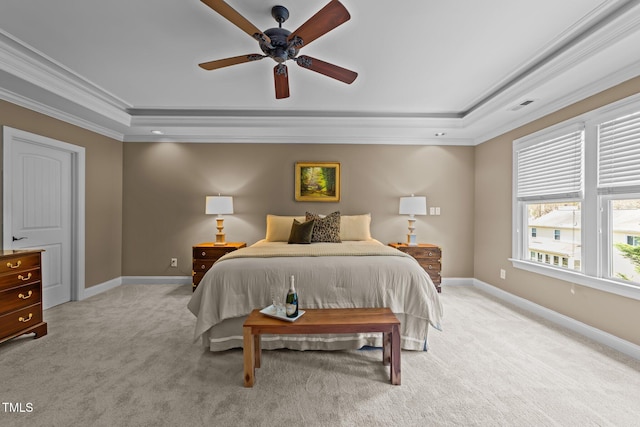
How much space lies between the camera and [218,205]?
433 centimetres

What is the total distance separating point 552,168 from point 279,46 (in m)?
3.13

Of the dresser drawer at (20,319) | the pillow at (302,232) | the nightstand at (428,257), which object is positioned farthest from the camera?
the nightstand at (428,257)

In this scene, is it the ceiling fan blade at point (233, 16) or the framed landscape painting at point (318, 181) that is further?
the framed landscape painting at point (318, 181)

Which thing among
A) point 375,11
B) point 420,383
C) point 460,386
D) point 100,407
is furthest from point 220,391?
point 375,11

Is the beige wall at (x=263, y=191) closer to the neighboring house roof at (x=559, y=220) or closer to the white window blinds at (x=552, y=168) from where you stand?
the white window blinds at (x=552, y=168)

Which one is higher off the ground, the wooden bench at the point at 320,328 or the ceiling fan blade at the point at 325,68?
the ceiling fan blade at the point at 325,68

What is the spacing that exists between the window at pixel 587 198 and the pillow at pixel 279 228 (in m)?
2.98

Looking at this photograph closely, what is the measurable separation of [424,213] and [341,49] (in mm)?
2681

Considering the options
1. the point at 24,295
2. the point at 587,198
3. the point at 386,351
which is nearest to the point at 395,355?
the point at 386,351

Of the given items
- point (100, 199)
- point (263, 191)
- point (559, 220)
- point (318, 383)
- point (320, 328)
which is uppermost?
point (263, 191)

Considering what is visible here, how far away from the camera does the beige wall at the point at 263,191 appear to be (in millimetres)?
4633

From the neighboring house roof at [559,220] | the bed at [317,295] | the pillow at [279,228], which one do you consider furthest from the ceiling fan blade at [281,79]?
the neighboring house roof at [559,220]

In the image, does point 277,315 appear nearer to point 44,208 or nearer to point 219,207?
point 219,207

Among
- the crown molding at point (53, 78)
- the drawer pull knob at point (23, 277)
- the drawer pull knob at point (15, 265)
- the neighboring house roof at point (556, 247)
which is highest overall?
the crown molding at point (53, 78)
